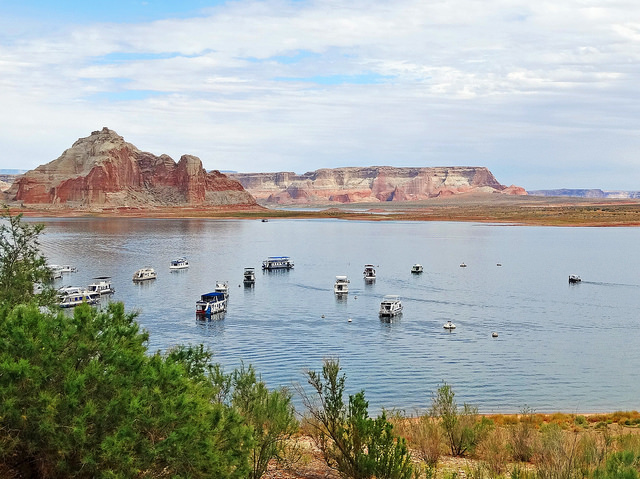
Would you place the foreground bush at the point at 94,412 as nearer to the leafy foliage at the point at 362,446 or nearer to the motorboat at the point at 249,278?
the leafy foliage at the point at 362,446

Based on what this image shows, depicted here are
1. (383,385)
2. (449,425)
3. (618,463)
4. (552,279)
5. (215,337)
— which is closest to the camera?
(618,463)

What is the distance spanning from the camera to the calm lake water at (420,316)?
38750mm

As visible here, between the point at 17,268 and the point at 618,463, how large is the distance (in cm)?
2612

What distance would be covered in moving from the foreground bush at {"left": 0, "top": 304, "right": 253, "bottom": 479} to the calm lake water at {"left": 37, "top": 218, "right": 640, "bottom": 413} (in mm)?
16156

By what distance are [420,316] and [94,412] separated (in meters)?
50.8

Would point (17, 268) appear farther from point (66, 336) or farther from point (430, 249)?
point (430, 249)

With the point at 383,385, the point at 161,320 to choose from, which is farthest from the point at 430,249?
the point at 383,385

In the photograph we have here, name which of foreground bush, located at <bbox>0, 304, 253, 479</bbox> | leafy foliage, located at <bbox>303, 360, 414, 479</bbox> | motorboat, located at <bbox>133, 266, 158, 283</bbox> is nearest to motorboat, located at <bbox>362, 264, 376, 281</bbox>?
motorboat, located at <bbox>133, 266, 158, 283</bbox>

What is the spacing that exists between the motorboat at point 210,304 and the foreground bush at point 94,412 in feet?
148

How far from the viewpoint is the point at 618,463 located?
49.2 ft

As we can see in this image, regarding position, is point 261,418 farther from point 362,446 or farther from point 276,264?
point 276,264

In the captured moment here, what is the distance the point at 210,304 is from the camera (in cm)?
5912

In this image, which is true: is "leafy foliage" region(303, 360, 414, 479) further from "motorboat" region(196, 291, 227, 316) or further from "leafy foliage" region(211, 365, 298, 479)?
"motorboat" region(196, 291, 227, 316)

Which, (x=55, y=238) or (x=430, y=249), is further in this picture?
(x=55, y=238)
